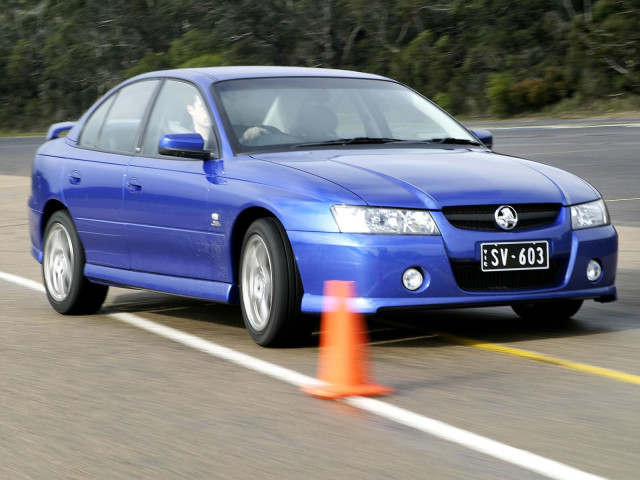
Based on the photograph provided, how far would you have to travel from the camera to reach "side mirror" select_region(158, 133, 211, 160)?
7652mm

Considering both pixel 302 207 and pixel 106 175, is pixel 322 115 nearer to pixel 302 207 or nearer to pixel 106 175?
pixel 302 207

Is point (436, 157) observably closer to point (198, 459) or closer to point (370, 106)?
point (370, 106)

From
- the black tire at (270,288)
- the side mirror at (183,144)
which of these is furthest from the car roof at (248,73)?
the black tire at (270,288)

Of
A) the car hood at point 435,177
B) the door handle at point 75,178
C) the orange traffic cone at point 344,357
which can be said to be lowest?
the orange traffic cone at point 344,357

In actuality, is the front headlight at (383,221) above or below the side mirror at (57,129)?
below

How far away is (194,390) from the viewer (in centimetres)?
605

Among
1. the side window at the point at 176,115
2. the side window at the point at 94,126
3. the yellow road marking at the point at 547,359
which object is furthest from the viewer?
the side window at the point at 94,126

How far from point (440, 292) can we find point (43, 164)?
402 centimetres

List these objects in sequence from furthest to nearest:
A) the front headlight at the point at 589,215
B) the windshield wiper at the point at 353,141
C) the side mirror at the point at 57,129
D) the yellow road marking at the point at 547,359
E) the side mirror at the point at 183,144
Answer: the side mirror at the point at 57,129
the windshield wiper at the point at 353,141
the side mirror at the point at 183,144
the front headlight at the point at 589,215
the yellow road marking at the point at 547,359

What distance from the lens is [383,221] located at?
6.73m

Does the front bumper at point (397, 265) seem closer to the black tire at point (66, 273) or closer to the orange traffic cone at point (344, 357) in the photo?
the orange traffic cone at point (344, 357)

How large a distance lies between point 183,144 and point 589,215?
2.39m

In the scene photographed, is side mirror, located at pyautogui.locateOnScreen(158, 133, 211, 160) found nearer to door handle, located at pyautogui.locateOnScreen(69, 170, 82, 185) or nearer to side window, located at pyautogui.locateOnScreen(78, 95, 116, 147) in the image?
door handle, located at pyautogui.locateOnScreen(69, 170, 82, 185)

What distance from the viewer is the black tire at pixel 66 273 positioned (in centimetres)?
893
